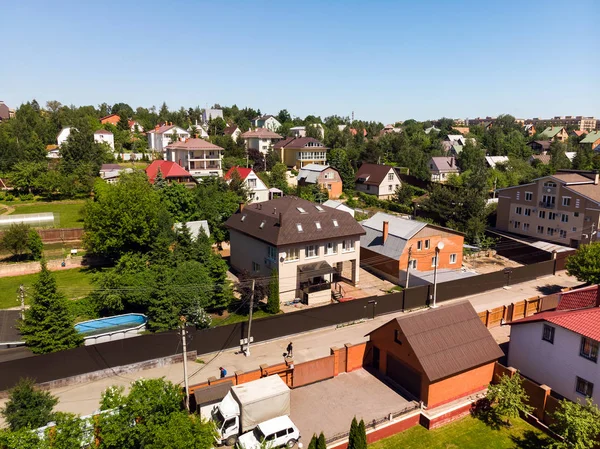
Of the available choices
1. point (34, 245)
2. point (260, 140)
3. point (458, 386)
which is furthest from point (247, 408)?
point (260, 140)

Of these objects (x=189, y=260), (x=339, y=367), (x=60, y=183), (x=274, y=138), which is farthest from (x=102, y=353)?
(x=274, y=138)

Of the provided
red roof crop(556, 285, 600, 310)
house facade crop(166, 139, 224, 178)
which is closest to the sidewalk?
red roof crop(556, 285, 600, 310)

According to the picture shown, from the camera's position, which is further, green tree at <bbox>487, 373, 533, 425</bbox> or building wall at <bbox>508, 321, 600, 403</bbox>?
building wall at <bbox>508, 321, 600, 403</bbox>

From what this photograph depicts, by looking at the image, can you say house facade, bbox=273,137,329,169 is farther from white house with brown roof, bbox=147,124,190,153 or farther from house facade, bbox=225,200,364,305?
house facade, bbox=225,200,364,305

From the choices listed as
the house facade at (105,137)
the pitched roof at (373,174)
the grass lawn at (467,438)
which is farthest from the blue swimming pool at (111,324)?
the house facade at (105,137)

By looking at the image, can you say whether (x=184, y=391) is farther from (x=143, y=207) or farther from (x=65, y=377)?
(x=143, y=207)

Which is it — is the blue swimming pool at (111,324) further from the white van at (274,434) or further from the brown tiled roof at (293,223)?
the white van at (274,434)
